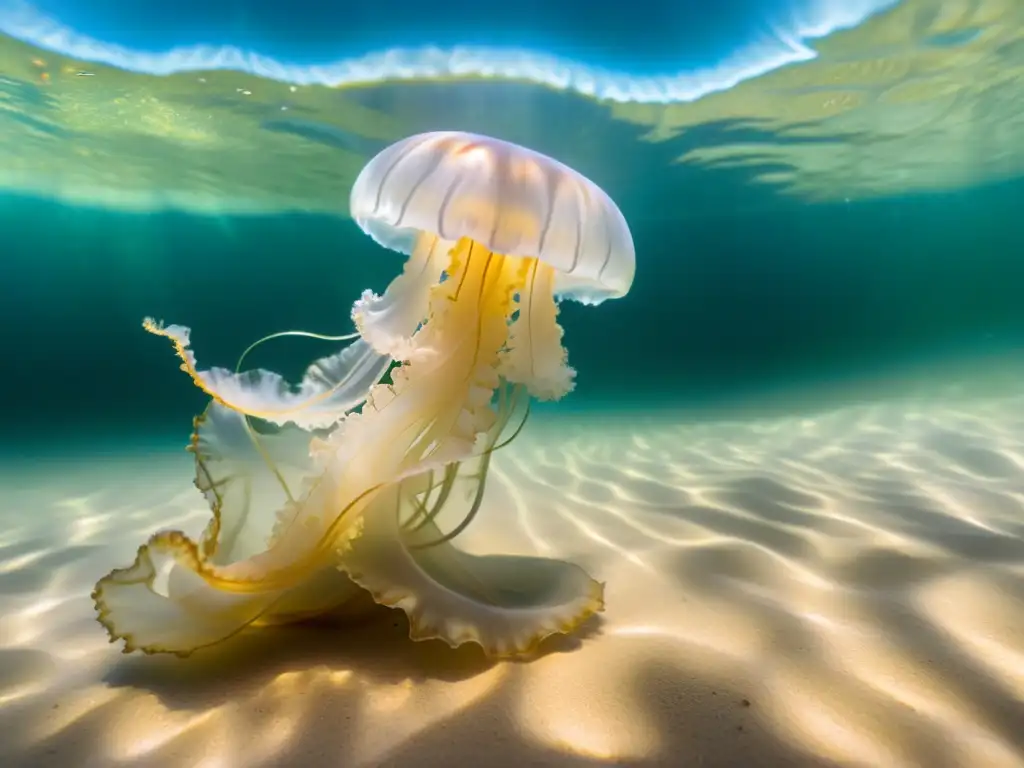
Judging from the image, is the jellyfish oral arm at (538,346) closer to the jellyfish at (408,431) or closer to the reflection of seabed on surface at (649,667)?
the jellyfish at (408,431)

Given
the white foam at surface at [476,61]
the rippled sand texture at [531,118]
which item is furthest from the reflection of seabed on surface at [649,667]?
the rippled sand texture at [531,118]

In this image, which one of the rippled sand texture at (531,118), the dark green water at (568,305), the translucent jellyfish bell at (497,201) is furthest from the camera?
the dark green water at (568,305)

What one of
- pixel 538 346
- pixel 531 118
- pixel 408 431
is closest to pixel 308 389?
pixel 408 431

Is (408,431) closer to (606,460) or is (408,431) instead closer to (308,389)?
(308,389)

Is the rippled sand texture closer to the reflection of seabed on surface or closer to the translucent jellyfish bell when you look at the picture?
the reflection of seabed on surface

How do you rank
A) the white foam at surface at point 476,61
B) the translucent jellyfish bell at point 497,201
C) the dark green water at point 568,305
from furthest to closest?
the dark green water at point 568,305
the white foam at surface at point 476,61
the translucent jellyfish bell at point 497,201

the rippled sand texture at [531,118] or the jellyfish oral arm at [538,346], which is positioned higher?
the rippled sand texture at [531,118]

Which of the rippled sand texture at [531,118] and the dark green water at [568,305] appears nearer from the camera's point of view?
the rippled sand texture at [531,118]


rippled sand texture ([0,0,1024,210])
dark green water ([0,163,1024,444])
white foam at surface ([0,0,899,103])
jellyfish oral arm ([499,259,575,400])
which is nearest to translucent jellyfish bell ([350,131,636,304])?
jellyfish oral arm ([499,259,575,400])
